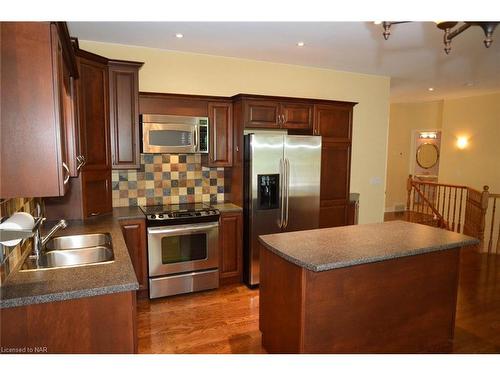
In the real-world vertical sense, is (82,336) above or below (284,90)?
below

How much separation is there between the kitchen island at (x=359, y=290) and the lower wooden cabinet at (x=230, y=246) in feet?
4.15

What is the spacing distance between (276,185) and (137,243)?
1.58 meters

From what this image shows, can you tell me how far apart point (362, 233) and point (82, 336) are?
6.35 feet

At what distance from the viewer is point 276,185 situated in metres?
3.71

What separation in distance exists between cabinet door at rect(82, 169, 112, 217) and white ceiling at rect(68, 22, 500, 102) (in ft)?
4.46

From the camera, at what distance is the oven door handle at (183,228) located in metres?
3.29

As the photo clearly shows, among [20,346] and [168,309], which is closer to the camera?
[20,346]

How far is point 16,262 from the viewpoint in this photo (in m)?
1.81

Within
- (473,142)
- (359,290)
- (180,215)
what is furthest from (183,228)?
(473,142)

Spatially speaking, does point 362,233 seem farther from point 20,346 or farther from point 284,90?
point 284,90

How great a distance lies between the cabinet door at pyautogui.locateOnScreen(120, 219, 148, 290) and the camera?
322cm

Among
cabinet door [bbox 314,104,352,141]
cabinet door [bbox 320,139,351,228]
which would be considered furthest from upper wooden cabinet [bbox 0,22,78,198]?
cabinet door [bbox 320,139,351,228]
